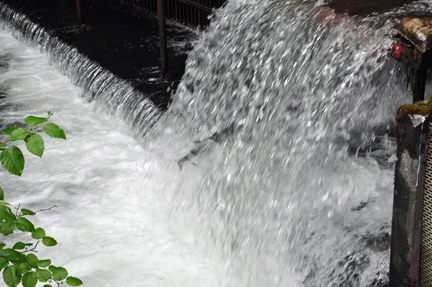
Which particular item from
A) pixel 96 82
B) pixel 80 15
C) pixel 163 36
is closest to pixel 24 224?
pixel 163 36

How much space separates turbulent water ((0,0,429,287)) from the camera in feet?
12.6

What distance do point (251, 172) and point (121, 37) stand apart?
11.5ft

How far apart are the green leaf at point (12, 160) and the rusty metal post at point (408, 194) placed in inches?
63.3

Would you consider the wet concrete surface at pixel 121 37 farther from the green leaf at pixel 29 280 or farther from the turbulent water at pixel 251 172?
the green leaf at pixel 29 280

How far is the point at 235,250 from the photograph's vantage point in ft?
13.5

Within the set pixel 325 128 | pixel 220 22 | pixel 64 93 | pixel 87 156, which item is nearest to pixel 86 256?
pixel 87 156

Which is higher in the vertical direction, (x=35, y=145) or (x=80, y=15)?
(x=80, y=15)

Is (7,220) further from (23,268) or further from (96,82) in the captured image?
(96,82)

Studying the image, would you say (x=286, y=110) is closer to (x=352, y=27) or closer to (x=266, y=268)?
(x=352, y=27)

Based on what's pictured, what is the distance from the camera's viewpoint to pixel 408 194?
2.77 metres

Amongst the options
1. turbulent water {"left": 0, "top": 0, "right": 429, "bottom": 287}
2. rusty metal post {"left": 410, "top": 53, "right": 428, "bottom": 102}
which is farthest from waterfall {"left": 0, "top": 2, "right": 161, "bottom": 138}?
rusty metal post {"left": 410, "top": 53, "right": 428, "bottom": 102}

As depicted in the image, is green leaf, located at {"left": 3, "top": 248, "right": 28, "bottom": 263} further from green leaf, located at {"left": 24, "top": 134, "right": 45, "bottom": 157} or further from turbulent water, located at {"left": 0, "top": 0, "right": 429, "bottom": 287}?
turbulent water, located at {"left": 0, "top": 0, "right": 429, "bottom": 287}

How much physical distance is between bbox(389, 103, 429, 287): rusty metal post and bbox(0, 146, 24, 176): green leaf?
1.61m

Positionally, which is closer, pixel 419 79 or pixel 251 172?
pixel 419 79
